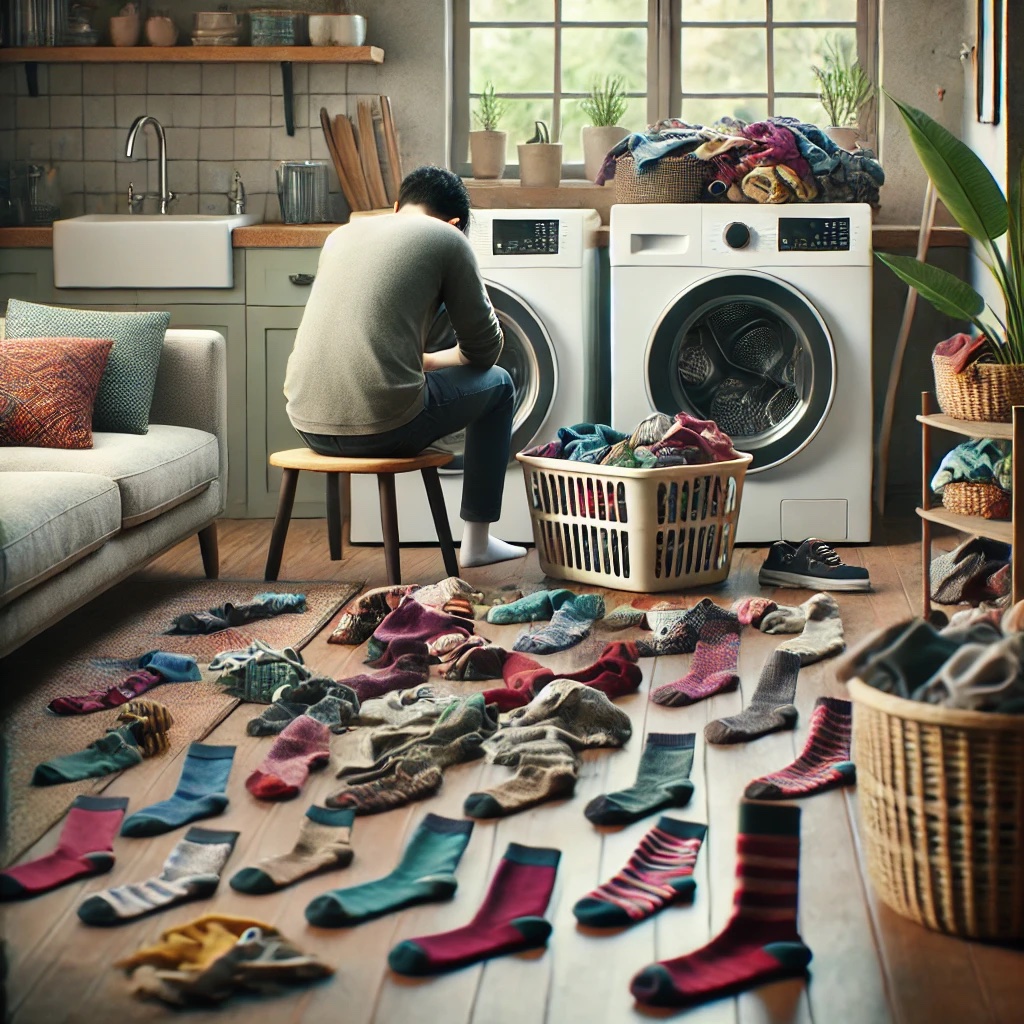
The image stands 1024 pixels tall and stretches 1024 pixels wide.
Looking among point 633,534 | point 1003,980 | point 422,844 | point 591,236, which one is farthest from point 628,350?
point 1003,980

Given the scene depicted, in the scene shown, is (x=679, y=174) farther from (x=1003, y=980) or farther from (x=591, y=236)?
(x=1003, y=980)

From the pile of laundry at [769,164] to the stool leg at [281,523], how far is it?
140 cm

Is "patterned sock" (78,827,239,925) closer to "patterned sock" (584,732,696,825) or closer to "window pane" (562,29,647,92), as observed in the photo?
"patterned sock" (584,732,696,825)

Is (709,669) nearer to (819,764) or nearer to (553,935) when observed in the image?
(819,764)

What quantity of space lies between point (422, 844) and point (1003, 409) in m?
1.75

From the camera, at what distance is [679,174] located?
13.3 ft

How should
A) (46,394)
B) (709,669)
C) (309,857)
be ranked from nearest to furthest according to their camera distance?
(309,857) < (709,669) < (46,394)

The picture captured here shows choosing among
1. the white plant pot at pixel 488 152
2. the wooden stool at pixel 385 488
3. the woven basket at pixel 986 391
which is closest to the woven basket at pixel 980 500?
the woven basket at pixel 986 391

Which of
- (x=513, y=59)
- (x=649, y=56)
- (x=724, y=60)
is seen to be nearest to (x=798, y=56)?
(x=724, y=60)

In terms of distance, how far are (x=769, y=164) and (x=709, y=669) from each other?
1802 mm

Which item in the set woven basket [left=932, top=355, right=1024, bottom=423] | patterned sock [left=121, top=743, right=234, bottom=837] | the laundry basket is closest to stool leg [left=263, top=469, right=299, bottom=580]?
the laundry basket

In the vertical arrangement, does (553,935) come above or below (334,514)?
below

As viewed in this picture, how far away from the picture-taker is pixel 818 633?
121 inches

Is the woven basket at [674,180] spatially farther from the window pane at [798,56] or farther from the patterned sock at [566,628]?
the patterned sock at [566,628]
